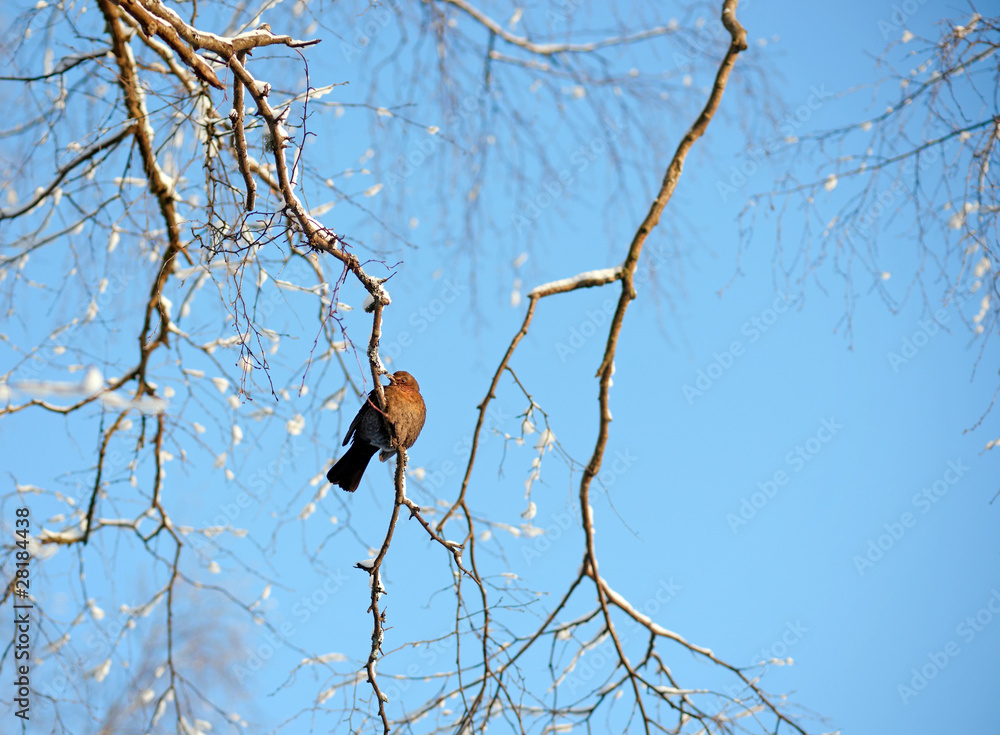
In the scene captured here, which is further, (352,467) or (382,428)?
(352,467)

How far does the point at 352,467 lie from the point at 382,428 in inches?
13.3

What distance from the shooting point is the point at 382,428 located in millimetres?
3254

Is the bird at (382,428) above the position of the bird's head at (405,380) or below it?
below

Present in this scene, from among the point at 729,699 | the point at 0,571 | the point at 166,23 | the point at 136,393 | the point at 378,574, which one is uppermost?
the point at 136,393

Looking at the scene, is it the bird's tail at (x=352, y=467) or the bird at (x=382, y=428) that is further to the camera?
the bird's tail at (x=352, y=467)

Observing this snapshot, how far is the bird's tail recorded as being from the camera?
3428mm

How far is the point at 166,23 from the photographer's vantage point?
2.25m

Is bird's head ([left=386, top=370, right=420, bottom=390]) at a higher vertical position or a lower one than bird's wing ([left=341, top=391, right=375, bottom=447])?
higher

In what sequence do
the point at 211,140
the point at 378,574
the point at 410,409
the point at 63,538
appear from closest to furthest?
the point at 378,574
the point at 211,140
the point at 410,409
the point at 63,538

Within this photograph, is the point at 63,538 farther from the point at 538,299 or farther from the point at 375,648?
the point at 538,299

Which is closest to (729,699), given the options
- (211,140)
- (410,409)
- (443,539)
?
(443,539)

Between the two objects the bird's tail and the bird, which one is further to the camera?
the bird's tail

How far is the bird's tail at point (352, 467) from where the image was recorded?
11.2 feet

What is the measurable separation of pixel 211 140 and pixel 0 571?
1935 millimetres
